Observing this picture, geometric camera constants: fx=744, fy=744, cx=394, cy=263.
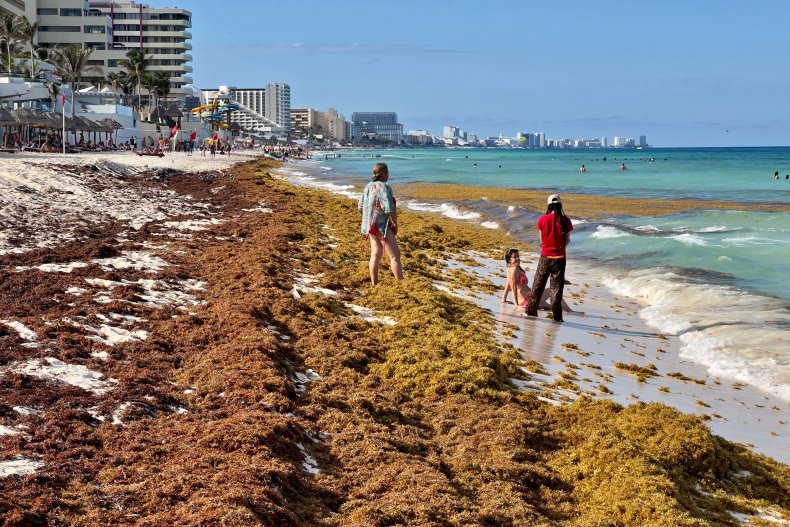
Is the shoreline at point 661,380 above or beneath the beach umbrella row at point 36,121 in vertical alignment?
beneath

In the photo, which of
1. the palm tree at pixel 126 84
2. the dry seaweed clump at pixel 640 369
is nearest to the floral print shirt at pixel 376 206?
the dry seaweed clump at pixel 640 369

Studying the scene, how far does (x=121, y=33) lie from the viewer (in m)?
120

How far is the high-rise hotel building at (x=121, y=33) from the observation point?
102m

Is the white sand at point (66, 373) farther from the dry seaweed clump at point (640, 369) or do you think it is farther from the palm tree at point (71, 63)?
the palm tree at point (71, 63)

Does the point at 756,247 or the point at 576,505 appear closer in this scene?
the point at 576,505

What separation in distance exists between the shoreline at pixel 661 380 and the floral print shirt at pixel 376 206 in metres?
1.91

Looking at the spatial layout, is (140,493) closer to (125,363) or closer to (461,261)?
(125,363)

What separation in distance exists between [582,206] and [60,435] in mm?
28595

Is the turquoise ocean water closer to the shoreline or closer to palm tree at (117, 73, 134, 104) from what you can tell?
the shoreline

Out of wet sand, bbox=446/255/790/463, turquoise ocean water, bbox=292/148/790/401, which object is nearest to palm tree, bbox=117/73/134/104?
turquoise ocean water, bbox=292/148/790/401

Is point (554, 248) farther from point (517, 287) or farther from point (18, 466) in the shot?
point (18, 466)

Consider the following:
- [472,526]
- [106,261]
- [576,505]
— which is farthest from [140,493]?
[106,261]

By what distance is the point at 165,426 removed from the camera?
4.83 metres

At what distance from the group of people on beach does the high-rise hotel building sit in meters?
104
